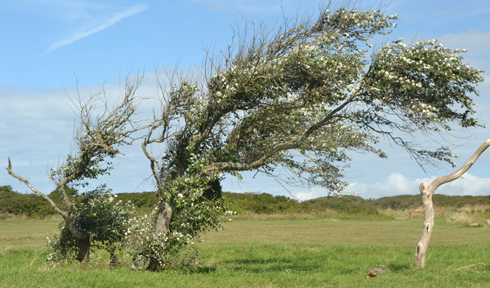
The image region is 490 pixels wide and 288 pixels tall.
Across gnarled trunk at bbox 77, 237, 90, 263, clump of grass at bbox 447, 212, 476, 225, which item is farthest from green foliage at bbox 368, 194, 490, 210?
gnarled trunk at bbox 77, 237, 90, 263

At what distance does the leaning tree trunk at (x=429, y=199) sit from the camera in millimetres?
17922

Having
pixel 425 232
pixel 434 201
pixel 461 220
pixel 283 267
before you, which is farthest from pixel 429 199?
pixel 434 201

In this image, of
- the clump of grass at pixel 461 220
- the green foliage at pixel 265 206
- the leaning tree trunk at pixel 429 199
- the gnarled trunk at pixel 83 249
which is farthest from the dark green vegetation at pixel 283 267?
the green foliage at pixel 265 206

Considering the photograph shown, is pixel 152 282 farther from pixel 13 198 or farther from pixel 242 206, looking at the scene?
pixel 13 198

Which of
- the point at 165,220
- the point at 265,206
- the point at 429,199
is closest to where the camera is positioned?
the point at 165,220

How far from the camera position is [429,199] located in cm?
1814

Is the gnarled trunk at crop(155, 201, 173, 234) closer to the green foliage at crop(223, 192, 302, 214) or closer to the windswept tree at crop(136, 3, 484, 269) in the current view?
the windswept tree at crop(136, 3, 484, 269)

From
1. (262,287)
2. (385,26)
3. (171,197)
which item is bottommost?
(262,287)

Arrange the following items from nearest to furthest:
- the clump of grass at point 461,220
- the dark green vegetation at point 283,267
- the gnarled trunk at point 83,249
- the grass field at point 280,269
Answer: the grass field at point 280,269
the dark green vegetation at point 283,267
the gnarled trunk at point 83,249
the clump of grass at point 461,220

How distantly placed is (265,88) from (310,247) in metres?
12.6

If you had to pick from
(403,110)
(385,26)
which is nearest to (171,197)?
(403,110)

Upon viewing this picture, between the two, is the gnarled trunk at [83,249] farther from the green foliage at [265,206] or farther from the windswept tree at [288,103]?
the green foliage at [265,206]

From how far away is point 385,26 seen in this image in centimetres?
1739

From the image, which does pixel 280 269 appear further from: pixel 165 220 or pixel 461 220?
pixel 461 220
